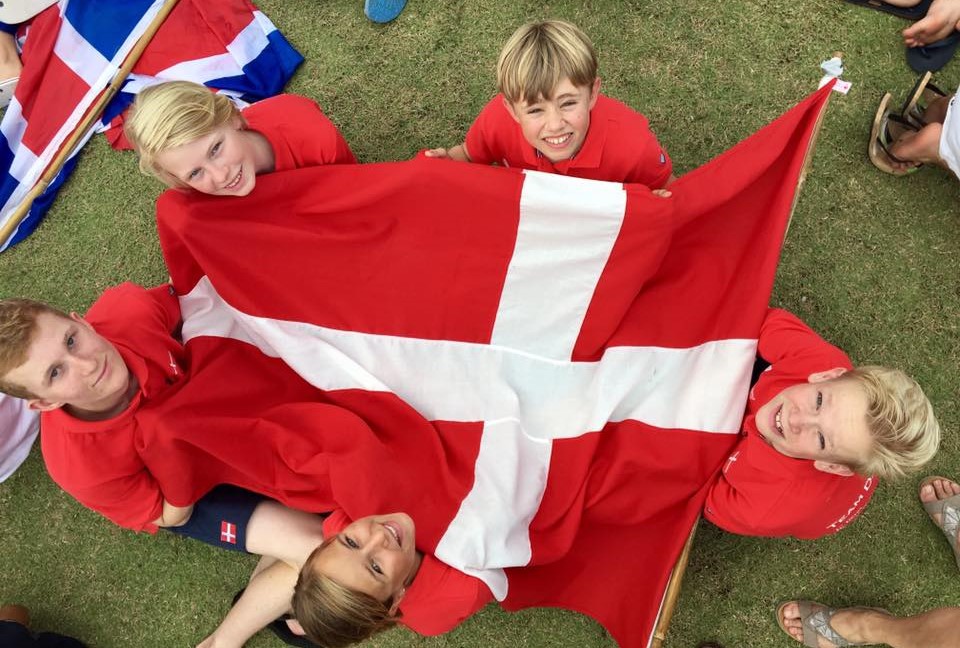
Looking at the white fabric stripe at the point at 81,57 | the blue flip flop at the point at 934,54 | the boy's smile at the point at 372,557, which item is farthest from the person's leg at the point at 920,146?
the white fabric stripe at the point at 81,57

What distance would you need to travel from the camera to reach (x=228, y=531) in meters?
1.76

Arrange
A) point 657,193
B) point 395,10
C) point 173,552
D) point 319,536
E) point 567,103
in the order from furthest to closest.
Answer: point 395,10 → point 173,552 → point 319,536 → point 657,193 → point 567,103

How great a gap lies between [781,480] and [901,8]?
157cm

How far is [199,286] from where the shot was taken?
1857 millimetres

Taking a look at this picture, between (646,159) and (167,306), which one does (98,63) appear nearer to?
(167,306)

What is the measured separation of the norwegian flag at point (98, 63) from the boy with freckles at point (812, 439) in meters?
1.88

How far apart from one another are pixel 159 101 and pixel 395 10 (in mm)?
1103

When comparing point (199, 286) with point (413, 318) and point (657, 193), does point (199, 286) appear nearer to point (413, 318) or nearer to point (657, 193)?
point (413, 318)

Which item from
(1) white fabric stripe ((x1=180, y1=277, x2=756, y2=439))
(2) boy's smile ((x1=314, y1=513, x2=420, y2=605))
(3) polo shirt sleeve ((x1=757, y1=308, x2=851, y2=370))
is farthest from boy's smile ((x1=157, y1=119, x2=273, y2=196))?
(3) polo shirt sleeve ((x1=757, y1=308, x2=851, y2=370))

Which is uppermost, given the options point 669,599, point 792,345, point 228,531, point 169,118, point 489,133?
point 169,118

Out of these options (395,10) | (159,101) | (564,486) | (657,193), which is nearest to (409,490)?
(564,486)

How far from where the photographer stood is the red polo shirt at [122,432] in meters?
1.59

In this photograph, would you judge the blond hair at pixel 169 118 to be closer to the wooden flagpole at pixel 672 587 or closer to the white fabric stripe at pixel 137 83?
the white fabric stripe at pixel 137 83

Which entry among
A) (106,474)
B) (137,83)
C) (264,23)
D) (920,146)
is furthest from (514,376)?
(137,83)
